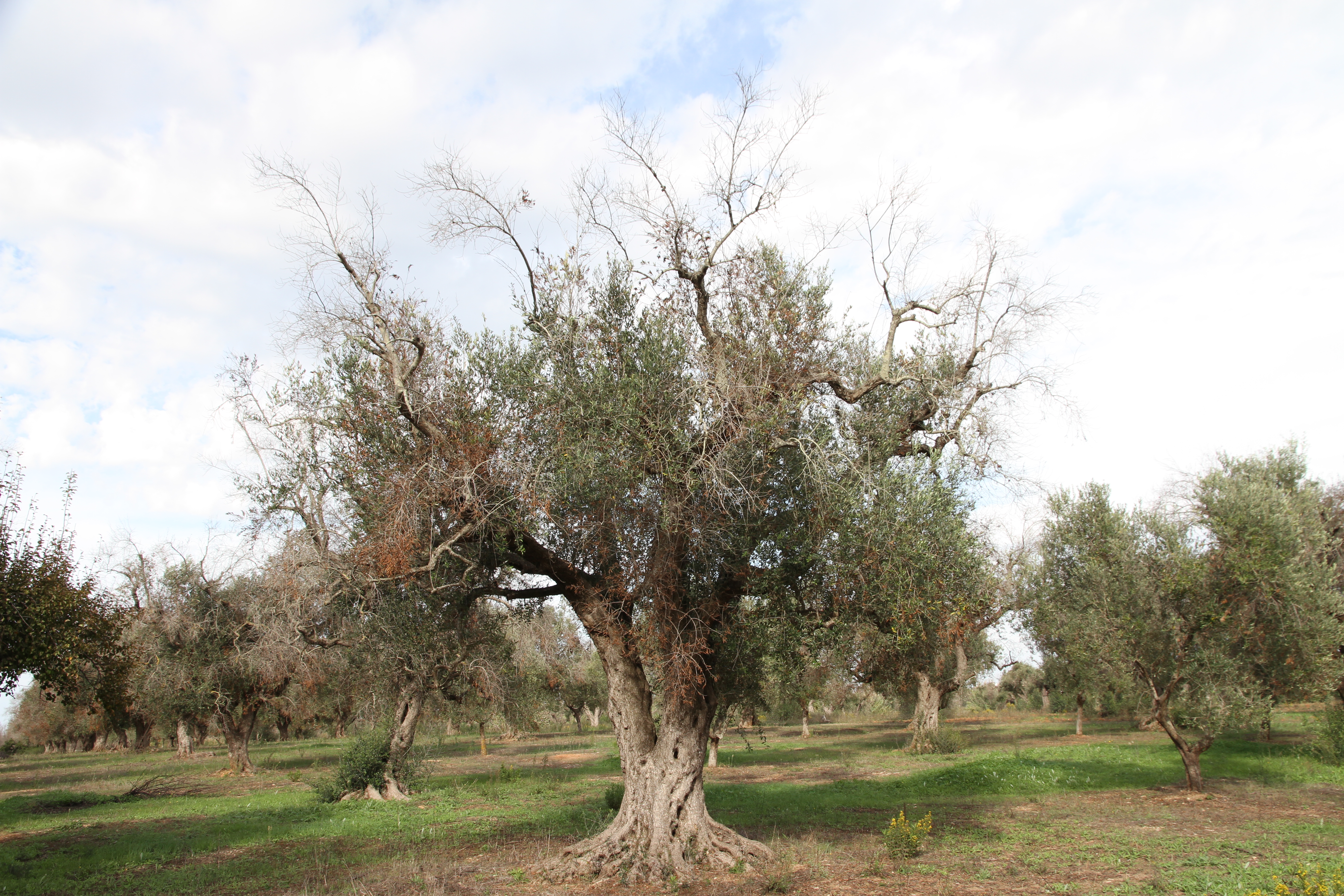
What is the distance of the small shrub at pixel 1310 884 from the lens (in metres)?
7.13

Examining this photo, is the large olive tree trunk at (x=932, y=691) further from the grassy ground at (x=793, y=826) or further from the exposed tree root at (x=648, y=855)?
the exposed tree root at (x=648, y=855)

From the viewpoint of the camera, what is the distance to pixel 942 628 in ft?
35.0

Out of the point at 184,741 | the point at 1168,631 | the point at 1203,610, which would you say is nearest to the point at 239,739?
the point at 184,741

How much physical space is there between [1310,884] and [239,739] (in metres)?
35.7

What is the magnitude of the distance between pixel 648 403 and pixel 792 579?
3.67 m

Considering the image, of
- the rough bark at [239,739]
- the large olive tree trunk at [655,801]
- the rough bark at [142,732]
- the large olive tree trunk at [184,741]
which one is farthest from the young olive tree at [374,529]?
the rough bark at [142,732]

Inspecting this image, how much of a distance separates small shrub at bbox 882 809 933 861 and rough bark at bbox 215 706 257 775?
2919 centimetres

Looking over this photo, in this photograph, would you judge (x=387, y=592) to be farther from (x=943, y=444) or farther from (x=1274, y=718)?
(x=1274, y=718)

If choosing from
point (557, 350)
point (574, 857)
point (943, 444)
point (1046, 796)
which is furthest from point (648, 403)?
point (1046, 796)

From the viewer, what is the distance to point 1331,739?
21062 millimetres

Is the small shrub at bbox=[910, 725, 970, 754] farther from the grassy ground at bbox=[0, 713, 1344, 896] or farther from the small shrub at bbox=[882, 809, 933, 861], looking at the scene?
the small shrub at bbox=[882, 809, 933, 861]

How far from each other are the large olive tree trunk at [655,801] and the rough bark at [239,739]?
25987 mm

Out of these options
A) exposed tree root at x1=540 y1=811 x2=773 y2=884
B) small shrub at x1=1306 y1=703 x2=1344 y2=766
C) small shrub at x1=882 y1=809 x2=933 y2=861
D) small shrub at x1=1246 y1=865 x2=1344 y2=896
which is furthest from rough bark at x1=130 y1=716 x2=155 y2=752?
small shrub at x1=1306 y1=703 x2=1344 y2=766

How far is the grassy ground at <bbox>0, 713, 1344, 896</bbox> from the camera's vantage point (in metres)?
11.1
